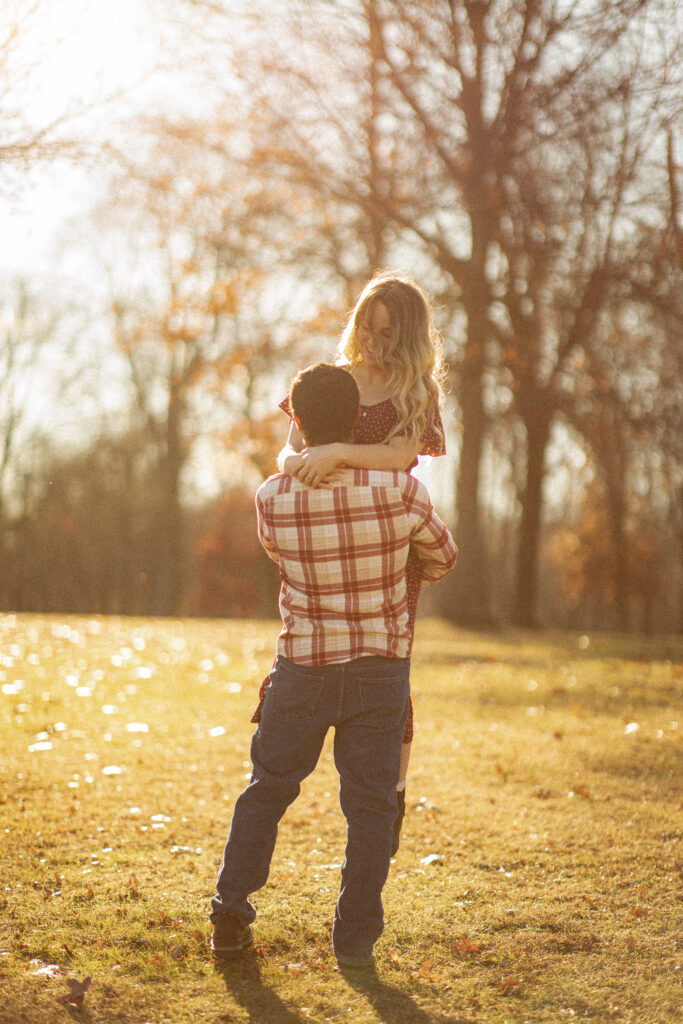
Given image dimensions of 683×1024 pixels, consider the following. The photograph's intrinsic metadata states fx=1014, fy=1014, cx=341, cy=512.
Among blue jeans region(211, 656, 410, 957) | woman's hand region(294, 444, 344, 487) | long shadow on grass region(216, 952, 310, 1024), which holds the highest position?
woman's hand region(294, 444, 344, 487)

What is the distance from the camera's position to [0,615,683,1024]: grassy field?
3078 mm

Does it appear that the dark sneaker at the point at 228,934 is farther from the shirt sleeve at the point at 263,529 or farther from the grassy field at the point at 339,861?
the shirt sleeve at the point at 263,529

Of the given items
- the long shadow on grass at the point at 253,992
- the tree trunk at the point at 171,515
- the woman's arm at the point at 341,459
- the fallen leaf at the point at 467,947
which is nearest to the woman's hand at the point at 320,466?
the woman's arm at the point at 341,459

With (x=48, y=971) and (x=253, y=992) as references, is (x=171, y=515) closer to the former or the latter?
(x=48, y=971)

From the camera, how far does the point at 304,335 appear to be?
67.1 feet

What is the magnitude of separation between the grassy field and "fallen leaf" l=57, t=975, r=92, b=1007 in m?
0.02

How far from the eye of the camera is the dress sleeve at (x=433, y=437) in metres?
3.38

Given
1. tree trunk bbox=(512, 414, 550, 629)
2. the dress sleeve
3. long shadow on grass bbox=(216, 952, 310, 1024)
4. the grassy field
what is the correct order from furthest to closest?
tree trunk bbox=(512, 414, 550, 629) < the dress sleeve < the grassy field < long shadow on grass bbox=(216, 952, 310, 1024)

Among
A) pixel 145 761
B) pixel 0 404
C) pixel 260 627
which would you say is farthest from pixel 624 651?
pixel 0 404

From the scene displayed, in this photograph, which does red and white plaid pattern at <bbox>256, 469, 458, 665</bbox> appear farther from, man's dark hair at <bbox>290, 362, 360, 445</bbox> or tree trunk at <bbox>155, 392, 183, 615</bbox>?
tree trunk at <bbox>155, 392, 183, 615</bbox>

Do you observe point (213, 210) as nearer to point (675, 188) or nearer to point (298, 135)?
point (298, 135)

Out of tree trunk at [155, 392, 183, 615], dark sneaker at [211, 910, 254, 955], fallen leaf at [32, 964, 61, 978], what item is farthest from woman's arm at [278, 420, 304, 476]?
tree trunk at [155, 392, 183, 615]

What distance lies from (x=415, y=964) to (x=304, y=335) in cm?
1784

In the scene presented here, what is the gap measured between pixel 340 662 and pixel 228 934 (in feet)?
3.19
